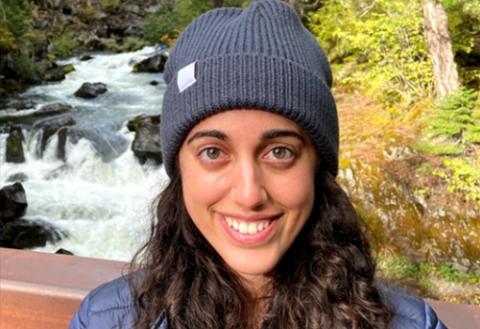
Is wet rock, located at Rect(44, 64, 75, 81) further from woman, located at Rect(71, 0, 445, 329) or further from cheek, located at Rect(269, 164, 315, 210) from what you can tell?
cheek, located at Rect(269, 164, 315, 210)

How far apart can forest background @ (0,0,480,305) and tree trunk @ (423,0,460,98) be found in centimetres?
1

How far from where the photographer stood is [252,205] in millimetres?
993

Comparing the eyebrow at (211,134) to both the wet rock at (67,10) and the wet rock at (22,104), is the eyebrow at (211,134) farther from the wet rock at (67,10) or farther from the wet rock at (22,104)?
the wet rock at (67,10)

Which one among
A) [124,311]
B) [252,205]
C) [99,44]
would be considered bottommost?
[99,44]

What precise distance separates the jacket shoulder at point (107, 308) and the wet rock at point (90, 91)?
12275 millimetres

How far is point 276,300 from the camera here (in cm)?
116

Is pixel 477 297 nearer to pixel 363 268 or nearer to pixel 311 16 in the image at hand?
pixel 363 268

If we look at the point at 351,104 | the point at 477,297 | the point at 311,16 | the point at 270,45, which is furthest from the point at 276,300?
the point at 311,16

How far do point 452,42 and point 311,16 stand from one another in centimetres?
338

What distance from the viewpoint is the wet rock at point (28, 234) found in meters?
7.47

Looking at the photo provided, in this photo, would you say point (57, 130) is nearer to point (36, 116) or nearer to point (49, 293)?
point (36, 116)

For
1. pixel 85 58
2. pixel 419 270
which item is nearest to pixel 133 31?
pixel 85 58

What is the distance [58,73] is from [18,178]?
21.8 ft

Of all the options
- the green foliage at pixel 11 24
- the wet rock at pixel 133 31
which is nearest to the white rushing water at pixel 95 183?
the green foliage at pixel 11 24
